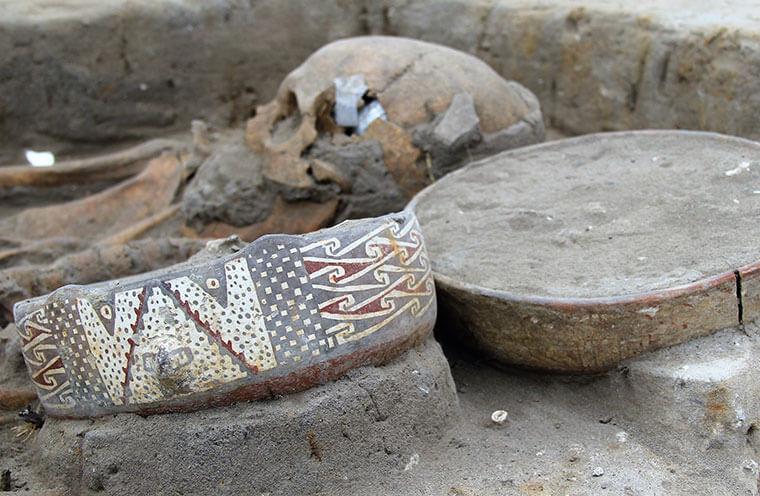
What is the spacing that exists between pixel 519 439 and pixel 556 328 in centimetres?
31

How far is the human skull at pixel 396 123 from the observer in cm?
317

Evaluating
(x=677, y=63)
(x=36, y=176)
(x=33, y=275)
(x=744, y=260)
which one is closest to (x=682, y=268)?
(x=744, y=260)

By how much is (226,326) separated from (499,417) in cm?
82

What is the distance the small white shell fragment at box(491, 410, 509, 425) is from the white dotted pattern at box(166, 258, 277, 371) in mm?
681

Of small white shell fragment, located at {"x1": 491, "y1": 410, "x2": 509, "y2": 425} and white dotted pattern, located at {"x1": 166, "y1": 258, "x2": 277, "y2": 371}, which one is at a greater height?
white dotted pattern, located at {"x1": 166, "y1": 258, "x2": 277, "y2": 371}

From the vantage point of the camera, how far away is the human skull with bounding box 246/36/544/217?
317 cm

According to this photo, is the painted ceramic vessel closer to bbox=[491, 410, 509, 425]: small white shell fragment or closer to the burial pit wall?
bbox=[491, 410, 509, 425]: small white shell fragment

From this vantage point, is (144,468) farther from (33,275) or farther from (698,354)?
(698,354)

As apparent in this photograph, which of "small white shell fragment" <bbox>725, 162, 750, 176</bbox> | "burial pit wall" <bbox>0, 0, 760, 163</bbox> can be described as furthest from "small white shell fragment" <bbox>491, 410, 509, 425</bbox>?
"burial pit wall" <bbox>0, 0, 760, 163</bbox>

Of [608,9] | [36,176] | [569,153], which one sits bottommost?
[36,176]

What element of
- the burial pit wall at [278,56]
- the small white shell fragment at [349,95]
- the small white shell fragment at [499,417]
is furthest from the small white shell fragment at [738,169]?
the small white shell fragment at [349,95]

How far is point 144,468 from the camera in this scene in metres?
1.90

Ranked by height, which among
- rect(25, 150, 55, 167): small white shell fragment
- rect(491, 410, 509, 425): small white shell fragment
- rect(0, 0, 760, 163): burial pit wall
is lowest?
rect(25, 150, 55, 167): small white shell fragment

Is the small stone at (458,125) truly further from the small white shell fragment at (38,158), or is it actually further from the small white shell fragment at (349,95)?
the small white shell fragment at (38,158)
